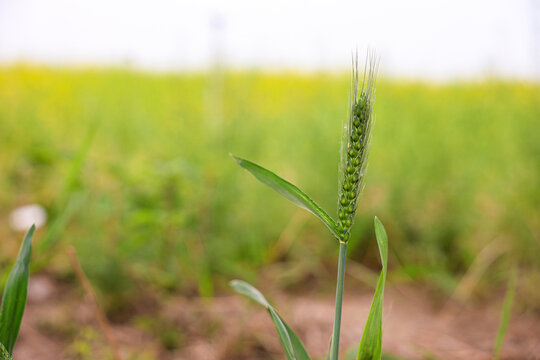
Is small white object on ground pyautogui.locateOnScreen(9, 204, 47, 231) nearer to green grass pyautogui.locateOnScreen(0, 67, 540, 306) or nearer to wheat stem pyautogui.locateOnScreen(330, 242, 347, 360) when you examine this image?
green grass pyautogui.locateOnScreen(0, 67, 540, 306)

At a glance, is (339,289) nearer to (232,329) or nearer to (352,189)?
(352,189)

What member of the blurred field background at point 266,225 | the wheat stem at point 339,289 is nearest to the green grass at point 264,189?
the blurred field background at point 266,225

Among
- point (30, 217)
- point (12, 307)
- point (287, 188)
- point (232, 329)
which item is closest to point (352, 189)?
point (287, 188)

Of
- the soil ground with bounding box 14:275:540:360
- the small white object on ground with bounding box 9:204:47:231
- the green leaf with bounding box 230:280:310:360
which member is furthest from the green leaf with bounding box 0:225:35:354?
Answer: the small white object on ground with bounding box 9:204:47:231

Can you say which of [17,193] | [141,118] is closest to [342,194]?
[17,193]

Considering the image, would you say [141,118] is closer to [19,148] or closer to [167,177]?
[19,148]
